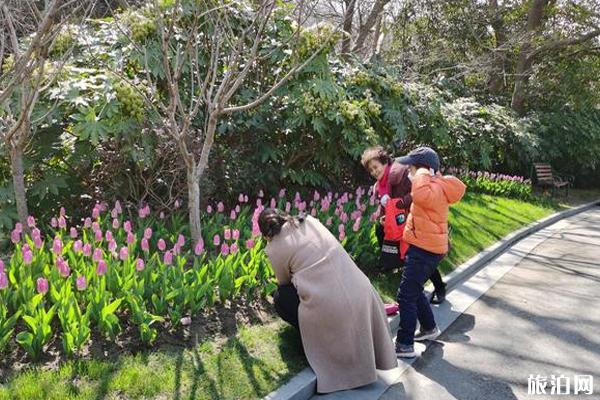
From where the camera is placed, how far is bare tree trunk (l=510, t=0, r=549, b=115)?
15.6 m

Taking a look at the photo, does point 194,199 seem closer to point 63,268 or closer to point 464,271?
point 63,268

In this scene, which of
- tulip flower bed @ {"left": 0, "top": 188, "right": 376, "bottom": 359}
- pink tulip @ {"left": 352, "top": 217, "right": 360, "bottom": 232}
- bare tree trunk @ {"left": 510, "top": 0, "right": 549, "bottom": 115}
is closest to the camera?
tulip flower bed @ {"left": 0, "top": 188, "right": 376, "bottom": 359}

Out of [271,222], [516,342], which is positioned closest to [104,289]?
[271,222]

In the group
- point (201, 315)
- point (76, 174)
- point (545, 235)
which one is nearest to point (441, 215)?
point (201, 315)

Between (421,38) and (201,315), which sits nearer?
(201,315)

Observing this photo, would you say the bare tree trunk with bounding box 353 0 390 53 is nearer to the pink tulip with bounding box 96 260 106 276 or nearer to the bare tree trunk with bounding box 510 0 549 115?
the bare tree trunk with bounding box 510 0 549 115

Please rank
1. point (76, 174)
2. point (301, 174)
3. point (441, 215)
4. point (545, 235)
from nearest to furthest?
point (441, 215)
point (76, 174)
point (301, 174)
point (545, 235)

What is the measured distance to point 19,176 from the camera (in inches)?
176

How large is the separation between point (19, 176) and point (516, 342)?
168 inches

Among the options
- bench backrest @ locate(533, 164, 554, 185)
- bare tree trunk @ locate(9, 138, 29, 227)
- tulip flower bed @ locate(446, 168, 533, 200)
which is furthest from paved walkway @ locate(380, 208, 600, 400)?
bench backrest @ locate(533, 164, 554, 185)

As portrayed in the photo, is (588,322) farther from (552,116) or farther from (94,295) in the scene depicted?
(552,116)

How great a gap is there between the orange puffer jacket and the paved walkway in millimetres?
865

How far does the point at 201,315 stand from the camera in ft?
13.0

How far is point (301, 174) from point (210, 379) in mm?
4216
